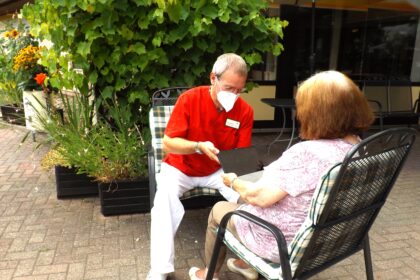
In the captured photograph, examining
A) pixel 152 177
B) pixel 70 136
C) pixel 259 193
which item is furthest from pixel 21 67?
pixel 259 193

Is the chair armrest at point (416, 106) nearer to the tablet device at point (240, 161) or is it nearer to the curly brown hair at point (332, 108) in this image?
the tablet device at point (240, 161)

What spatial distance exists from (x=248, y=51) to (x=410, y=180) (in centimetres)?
261

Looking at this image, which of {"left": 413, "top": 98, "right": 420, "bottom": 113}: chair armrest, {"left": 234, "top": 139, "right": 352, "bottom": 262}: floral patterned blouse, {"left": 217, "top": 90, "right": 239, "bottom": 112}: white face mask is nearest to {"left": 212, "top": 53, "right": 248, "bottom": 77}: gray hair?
{"left": 217, "top": 90, "right": 239, "bottom": 112}: white face mask

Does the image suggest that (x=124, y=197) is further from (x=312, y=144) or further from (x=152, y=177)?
(x=312, y=144)

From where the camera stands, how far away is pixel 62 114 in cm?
394

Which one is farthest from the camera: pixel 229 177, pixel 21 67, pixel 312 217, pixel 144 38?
pixel 21 67

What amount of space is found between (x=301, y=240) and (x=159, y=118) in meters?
1.77

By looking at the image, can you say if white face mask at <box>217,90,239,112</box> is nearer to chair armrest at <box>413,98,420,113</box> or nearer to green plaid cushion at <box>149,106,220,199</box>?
green plaid cushion at <box>149,106,220,199</box>

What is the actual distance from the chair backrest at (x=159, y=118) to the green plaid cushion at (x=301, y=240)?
125cm

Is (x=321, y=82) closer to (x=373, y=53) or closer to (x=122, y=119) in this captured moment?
(x=122, y=119)

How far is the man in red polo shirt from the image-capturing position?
2271mm

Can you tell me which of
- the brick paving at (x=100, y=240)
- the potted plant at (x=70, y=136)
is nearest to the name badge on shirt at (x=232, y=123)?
the brick paving at (x=100, y=240)

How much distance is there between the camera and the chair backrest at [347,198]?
1.42m

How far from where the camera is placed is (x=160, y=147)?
296cm
